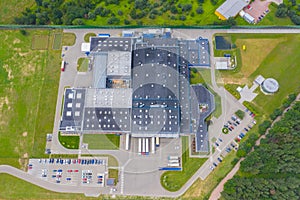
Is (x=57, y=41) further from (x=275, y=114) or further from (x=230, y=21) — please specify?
(x=275, y=114)

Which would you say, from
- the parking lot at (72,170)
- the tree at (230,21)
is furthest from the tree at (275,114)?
the parking lot at (72,170)

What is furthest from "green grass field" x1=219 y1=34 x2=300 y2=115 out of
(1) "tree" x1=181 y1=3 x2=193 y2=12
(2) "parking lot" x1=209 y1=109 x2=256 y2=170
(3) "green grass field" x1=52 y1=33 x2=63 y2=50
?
(3) "green grass field" x1=52 y1=33 x2=63 y2=50

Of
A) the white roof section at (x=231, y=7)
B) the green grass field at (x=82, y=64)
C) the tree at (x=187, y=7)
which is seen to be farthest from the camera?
the tree at (x=187, y=7)

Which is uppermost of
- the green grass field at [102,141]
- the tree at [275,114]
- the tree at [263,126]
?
the tree at [275,114]

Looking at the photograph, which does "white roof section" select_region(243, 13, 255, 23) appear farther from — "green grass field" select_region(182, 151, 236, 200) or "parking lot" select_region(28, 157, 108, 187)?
"parking lot" select_region(28, 157, 108, 187)

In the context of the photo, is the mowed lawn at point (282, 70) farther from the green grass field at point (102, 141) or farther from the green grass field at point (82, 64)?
the green grass field at point (82, 64)

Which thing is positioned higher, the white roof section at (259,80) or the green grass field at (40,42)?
the green grass field at (40,42)
